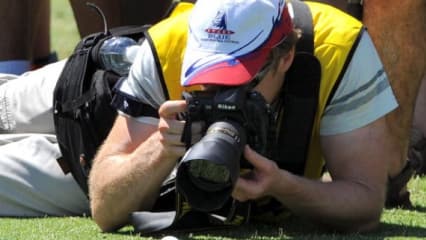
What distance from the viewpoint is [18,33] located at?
5430 mm

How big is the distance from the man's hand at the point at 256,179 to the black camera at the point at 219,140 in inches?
1.2

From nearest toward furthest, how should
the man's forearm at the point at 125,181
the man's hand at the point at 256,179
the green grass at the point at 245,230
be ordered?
1. the man's hand at the point at 256,179
2. the man's forearm at the point at 125,181
3. the green grass at the point at 245,230

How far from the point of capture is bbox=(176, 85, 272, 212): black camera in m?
2.99

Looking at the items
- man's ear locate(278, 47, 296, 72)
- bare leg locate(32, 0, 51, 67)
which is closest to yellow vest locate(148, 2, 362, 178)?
man's ear locate(278, 47, 296, 72)

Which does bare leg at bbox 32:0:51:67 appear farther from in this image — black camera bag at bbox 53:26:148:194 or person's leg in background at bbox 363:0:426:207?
person's leg in background at bbox 363:0:426:207

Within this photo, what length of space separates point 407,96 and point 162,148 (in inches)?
45.5

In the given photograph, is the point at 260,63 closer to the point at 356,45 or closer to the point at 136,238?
the point at 356,45

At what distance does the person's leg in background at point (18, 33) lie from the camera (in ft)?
17.3

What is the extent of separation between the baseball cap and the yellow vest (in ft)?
0.51

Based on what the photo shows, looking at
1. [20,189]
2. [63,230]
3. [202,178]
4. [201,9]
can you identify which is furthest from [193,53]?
[20,189]

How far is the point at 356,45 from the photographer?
3564 mm

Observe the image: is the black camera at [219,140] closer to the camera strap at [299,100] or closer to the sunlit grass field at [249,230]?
the camera strap at [299,100]

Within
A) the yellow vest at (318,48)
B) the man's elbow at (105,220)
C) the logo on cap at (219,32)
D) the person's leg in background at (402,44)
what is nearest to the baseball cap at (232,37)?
the logo on cap at (219,32)

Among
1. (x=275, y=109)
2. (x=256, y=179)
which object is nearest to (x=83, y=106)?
(x=275, y=109)
